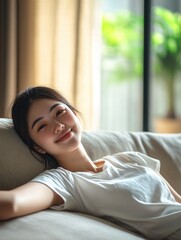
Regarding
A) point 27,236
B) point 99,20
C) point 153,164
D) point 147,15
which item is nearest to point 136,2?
point 147,15

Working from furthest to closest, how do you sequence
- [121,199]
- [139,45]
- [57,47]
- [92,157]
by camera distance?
[139,45] → [57,47] → [92,157] → [121,199]

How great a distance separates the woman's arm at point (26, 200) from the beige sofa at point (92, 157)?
2 centimetres

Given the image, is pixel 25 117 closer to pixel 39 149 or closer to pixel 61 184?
pixel 39 149

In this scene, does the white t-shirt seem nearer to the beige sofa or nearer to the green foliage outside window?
the beige sofa

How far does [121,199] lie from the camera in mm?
1616

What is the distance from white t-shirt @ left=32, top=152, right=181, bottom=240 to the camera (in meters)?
1.60

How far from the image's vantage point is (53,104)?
1.78 meters

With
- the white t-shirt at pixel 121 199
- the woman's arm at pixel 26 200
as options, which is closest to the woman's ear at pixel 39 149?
the white t-shirt at pixel 121 199

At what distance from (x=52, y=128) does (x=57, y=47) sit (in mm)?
1229

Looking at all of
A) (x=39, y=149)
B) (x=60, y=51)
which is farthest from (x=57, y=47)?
(x=39, y=149)

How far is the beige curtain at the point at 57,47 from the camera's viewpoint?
9.18ft

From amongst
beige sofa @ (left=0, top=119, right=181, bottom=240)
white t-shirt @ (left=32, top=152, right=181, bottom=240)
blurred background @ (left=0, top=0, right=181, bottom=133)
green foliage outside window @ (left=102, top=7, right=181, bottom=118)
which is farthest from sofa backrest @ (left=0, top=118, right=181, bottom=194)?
green foliage outside window @ (left=102, top=7, right=181, bottom=118)

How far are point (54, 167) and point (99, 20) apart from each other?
4.43 feet

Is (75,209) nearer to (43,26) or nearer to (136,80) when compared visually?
(43,26)
